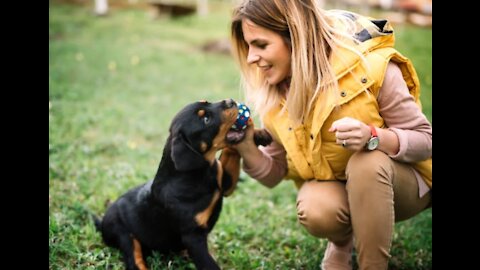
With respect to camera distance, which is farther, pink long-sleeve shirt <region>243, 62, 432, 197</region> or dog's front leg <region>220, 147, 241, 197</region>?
dog's front leg <region>220, 147, 241, 197</region>

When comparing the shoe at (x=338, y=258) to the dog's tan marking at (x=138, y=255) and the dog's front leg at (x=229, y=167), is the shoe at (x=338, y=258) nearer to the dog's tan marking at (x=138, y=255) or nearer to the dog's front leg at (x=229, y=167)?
the dog's front leg at (x=229, y=167)

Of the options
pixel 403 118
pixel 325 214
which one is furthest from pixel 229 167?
pixel 403 118

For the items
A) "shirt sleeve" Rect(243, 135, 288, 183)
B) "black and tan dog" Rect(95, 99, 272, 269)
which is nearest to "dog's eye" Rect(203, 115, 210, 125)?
"black and tan dog" Rect(95, 99, 272, 269)

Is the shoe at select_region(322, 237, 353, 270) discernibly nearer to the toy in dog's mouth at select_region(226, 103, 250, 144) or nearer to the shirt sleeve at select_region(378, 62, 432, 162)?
the shirt sleeve at select_region(378, 62, 432, 162)

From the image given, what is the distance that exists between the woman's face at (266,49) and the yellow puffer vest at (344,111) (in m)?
0.25

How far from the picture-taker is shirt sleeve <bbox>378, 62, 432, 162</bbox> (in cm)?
269

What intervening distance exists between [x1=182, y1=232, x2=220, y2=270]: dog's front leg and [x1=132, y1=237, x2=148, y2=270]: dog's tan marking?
362 millimetres

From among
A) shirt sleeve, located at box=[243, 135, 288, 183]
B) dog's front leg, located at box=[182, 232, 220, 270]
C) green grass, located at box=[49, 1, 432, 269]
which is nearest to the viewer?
dog's front leg, located at box=[182, 232, 220, 270]

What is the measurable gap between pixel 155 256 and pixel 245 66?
1.23 meters

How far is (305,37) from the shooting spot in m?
2.71

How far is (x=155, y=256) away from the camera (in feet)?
10.5
